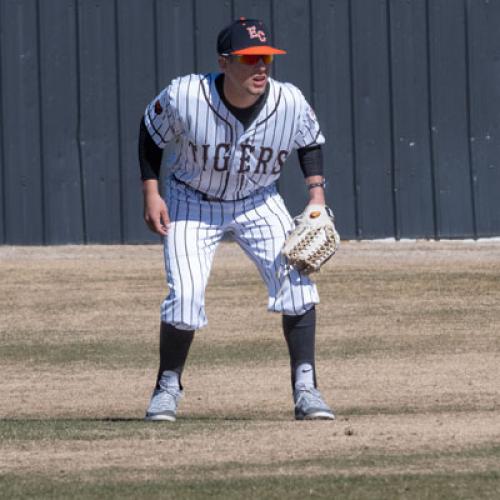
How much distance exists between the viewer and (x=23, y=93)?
14.6 meters

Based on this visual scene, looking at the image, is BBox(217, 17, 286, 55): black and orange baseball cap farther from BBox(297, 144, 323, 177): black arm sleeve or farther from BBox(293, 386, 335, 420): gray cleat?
BBox(293, 386, 335, 420): gray cleat

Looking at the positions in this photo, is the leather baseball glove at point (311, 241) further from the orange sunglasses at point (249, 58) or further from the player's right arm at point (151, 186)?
the orange sunglasses at point (249, 58)

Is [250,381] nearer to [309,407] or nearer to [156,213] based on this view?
[309,407]

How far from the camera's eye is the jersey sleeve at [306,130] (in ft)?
23.9

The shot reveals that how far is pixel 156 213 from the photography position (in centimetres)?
714

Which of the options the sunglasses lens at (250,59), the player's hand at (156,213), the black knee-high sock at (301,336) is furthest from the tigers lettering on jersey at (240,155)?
the black knee-high sock at (301,336)

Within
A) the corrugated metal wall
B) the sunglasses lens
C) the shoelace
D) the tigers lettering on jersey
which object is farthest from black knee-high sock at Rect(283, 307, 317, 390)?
the corrugated metal wall

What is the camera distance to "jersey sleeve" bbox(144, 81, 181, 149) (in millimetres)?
7094

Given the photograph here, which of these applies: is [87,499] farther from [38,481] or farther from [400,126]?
[400,126]

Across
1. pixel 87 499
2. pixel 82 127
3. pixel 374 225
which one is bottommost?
pixel 87 499

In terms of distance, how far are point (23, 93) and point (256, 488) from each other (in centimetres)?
957

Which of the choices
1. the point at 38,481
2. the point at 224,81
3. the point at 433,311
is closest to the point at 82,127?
the point at 433,311

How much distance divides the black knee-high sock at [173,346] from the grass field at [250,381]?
10.1 inches

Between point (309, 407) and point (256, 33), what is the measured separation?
1.60 meters
